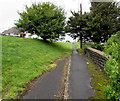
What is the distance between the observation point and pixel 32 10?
1708cm

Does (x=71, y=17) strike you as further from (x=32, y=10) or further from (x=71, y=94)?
(x=71, y=94)

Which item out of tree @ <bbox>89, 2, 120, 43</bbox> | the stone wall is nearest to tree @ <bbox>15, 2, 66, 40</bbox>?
tree @ <bbox>89, 2, 120, 43</bbox>

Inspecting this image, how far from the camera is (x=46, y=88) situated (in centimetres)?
566

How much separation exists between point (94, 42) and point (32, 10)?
836 cm

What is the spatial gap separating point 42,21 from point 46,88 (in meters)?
12.6

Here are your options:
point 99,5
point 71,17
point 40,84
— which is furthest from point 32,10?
point 40,84

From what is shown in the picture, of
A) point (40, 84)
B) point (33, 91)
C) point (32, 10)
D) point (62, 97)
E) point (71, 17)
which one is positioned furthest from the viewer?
point (71, 17)

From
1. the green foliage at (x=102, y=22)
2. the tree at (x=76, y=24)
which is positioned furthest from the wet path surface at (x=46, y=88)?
the tree at (x=76, y=24)

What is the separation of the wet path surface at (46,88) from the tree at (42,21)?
9874mm

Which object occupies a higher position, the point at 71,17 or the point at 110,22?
the point at 71,17

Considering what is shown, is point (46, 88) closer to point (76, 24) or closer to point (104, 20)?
point (104, 20)

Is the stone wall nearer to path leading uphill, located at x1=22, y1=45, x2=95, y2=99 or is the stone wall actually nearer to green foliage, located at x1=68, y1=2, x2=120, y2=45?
path leading uphill, located at x1=22, y1=45, x2=95, y2=99

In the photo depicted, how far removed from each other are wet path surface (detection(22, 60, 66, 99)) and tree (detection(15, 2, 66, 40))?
32.4 feet

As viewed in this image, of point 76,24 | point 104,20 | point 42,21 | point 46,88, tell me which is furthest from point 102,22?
point 46,88
